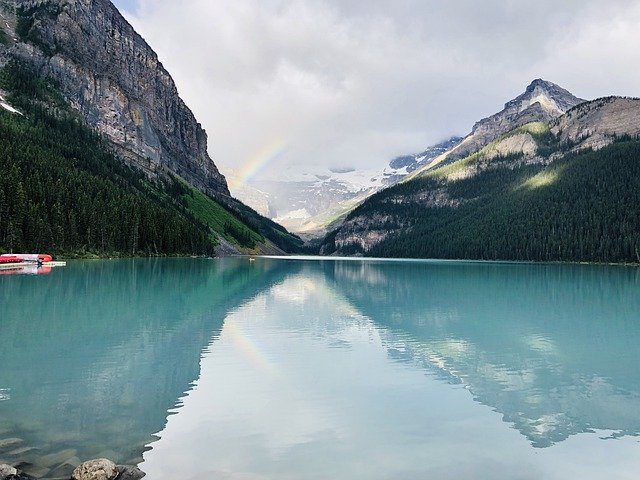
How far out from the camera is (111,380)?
20281 millimetres

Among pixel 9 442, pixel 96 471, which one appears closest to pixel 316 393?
pixel 96 471

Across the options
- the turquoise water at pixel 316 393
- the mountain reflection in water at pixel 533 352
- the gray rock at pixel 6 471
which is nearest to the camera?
the gray rock at pixel 6 471

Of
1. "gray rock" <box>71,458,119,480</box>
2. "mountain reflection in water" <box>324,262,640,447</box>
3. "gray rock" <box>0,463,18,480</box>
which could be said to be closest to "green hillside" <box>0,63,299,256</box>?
"mountain reflection in water" <box>324,262,640,447</box>

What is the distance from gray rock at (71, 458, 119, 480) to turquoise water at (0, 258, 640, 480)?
3.71ft

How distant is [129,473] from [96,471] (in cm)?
82

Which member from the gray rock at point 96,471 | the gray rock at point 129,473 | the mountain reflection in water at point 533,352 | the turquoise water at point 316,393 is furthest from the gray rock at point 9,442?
the mountain reflection in water at point 533,352

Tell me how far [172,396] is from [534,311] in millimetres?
39931

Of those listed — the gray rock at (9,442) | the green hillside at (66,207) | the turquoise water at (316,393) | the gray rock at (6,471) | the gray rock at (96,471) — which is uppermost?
the green hillside at (66,207)

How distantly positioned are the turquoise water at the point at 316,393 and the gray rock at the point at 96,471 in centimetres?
113

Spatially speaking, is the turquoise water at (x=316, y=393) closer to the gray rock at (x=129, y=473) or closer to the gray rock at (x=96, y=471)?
the gray rock at (x=129, y=473)

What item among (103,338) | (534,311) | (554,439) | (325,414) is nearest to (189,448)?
(325,414)

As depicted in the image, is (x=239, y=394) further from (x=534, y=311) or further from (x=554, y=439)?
(x=534, y=311)

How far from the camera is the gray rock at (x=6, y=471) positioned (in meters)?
10.7

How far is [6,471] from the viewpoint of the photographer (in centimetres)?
1083
